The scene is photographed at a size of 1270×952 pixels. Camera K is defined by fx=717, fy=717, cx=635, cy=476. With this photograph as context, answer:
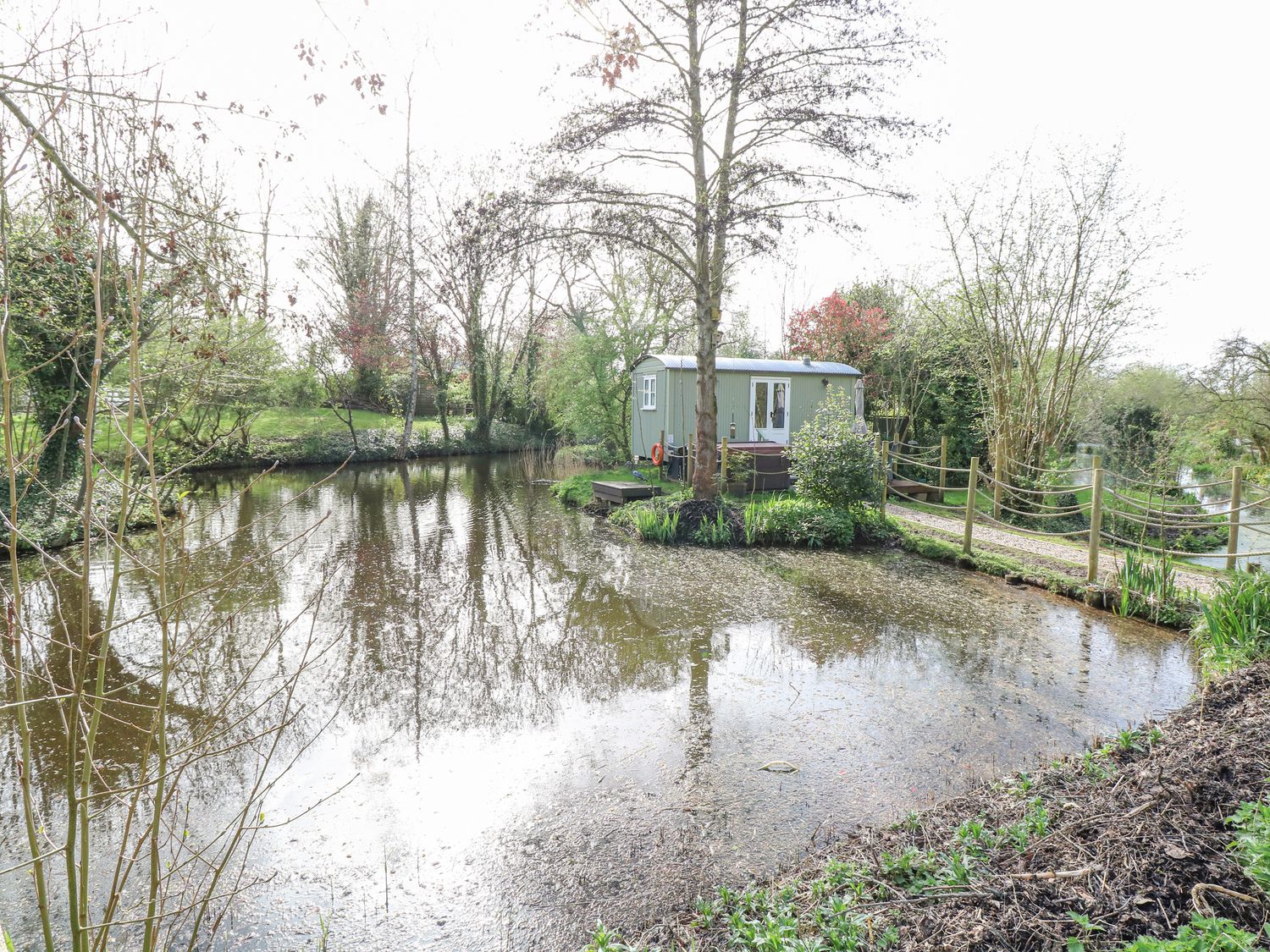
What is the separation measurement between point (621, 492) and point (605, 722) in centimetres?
765

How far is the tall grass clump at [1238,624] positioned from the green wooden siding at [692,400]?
1031cm

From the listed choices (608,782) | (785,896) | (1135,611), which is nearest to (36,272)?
(608,782)

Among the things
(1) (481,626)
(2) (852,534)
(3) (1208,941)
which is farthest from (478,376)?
(3) (1208,941)

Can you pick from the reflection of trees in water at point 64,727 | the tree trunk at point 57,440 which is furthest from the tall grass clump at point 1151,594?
the tree trunk at point 57,440

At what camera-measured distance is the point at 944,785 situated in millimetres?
3588

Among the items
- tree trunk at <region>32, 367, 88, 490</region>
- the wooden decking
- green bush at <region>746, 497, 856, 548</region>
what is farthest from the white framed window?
tree trunk at <region>32, 367, 88, 490</region>

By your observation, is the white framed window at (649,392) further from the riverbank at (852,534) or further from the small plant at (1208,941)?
the small plant at (1208,941)

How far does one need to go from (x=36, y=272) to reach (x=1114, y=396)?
60.4 ft

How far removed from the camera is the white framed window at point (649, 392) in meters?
16.4

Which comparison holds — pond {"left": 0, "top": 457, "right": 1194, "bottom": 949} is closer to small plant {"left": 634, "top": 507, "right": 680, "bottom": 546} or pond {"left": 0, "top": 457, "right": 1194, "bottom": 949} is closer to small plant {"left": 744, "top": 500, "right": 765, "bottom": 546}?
small plant {"left": 744, "top": 500, "right": 765, "bottom": 546}

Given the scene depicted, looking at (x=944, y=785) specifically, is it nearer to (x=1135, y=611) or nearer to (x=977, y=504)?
(x=1135, y=611)

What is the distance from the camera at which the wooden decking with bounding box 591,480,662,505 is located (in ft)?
39.3

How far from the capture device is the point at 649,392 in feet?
54.6

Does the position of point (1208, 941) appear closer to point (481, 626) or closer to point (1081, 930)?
point (1081, 930)
